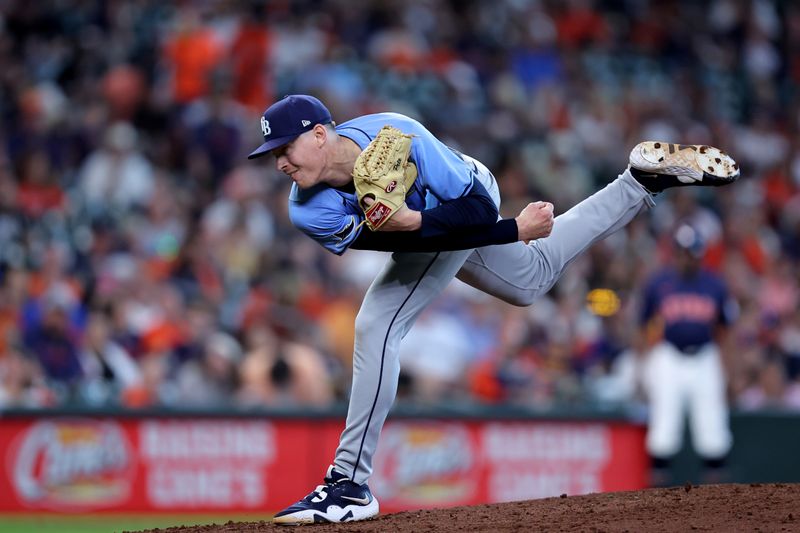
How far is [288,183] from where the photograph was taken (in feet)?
37.9

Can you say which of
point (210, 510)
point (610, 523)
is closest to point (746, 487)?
point (610, 523)

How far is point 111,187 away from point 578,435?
474 cm

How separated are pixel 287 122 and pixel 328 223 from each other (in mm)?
428

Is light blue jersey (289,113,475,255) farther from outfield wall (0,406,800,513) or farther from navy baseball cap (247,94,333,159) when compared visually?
outfield wall (0,406,800,513)

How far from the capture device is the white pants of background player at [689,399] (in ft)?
30.2

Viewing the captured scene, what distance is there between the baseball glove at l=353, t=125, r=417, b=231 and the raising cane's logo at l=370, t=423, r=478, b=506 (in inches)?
190

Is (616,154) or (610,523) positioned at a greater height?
(616,154)

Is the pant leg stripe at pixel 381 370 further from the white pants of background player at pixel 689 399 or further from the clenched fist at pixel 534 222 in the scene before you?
the white pants of background player at pixel 689 399

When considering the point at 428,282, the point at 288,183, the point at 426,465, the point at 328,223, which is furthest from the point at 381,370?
the point at 288,183

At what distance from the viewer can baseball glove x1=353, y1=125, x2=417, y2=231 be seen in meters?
4.62

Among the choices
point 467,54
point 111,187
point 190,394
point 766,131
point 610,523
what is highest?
point 467,54

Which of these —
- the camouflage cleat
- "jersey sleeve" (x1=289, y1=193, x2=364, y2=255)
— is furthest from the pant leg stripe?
the camouflage cleat

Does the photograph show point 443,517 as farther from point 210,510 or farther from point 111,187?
point 111,187

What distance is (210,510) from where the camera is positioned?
30.4 feet
